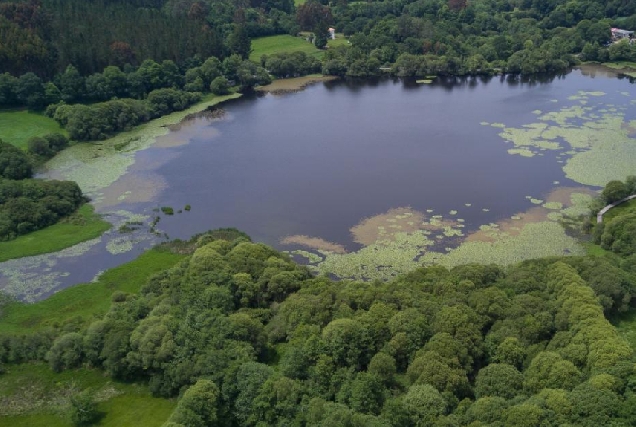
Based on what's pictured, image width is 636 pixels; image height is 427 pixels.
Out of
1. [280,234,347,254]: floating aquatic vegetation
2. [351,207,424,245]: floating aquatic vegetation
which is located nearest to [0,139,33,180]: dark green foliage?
[280,234,347,254]: floating aquatic vegetation

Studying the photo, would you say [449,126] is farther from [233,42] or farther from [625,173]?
[233,42]

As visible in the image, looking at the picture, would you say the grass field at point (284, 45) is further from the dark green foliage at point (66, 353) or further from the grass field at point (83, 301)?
the dark green foliage at point (66, 353)

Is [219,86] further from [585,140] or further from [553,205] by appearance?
[553,205]

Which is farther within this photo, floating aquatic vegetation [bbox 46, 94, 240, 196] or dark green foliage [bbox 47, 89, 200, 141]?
dark green foliage [bbox 47, 89, 200, 141]

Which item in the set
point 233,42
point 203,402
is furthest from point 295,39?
point 203,402

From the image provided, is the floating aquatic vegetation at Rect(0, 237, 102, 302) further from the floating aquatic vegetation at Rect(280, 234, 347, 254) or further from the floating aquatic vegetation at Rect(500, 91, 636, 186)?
the floating aquatic vegetation at Rect(500, 91, 636, 186)

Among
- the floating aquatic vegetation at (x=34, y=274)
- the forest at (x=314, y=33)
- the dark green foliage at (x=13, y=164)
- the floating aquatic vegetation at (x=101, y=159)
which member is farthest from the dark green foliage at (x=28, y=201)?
the forest at (x=314, y=33)
